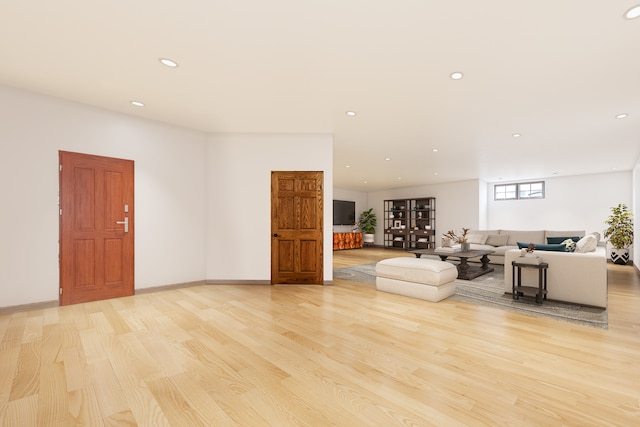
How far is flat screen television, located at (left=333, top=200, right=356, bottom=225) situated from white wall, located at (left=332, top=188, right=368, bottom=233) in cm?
23

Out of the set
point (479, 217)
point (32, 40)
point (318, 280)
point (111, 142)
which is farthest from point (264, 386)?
point (479, 217)

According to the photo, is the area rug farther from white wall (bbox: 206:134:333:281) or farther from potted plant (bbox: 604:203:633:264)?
potted plant (bbox: 604:203:633:264)

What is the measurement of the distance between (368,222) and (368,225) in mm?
165

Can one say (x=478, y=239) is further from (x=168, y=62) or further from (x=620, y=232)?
(x=168, y=62)

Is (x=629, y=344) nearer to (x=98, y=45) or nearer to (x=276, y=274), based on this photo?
(x=276, y=274)

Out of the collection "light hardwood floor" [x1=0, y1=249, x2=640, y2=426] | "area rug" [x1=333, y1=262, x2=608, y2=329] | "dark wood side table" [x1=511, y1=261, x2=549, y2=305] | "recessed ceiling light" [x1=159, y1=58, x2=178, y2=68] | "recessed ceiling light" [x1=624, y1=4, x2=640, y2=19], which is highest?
"recessed ceiling light" [x1=159, y1=58, x2=178, y2=68]

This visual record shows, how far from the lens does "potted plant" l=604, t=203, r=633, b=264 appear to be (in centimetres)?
734

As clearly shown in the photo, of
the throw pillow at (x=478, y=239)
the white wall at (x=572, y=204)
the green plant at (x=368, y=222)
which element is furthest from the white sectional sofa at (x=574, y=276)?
the green plant at (x=368, y=222)

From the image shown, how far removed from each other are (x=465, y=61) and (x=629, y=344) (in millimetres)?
3093

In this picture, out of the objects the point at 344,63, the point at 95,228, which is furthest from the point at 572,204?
the point at 95,228

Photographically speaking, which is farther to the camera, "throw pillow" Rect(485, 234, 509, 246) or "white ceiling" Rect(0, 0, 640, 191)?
"throw pillow" Rect(485, 234, 509, 246)

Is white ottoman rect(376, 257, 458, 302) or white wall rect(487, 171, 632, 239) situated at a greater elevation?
white wall rect(487, 171, 632, 239)

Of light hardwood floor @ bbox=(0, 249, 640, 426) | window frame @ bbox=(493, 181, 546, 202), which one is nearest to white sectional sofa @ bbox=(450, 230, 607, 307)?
light hardwood floor @ bbox=(0, 249, 640, 426)

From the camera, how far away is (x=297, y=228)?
5098mm
